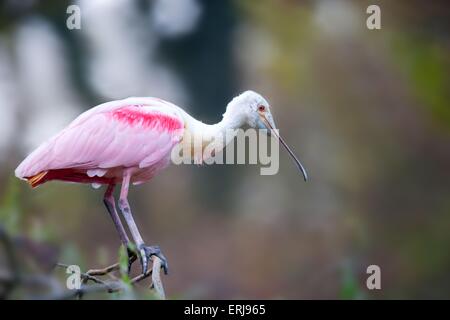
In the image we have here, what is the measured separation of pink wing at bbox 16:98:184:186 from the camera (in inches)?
145

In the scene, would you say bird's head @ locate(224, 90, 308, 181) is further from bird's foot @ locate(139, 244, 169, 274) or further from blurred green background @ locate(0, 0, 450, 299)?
blurred green background @ locate(0, 0, 450, 299)

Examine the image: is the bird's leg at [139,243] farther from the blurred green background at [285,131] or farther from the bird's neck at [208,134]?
the blurred green background at [285,131]

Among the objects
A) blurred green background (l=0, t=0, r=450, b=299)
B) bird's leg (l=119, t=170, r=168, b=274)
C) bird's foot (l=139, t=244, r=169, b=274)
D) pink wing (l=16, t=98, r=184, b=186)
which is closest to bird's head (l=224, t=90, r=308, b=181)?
pink wing (l=16, t=98, r=184, b=186)

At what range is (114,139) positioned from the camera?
388cm

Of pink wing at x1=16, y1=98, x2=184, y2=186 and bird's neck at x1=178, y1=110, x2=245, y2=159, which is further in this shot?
bird's neck at x1=178, y1=110, x2=245, y2=159

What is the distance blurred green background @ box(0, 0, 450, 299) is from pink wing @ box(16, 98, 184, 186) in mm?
2671

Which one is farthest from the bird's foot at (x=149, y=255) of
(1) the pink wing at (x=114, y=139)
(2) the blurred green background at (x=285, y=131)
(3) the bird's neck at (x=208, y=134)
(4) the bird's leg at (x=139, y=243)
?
(2) the blurred green background at (x=285, y=131)

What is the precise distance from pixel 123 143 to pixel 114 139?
41 mm

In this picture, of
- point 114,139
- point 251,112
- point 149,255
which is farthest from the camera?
point 251,112

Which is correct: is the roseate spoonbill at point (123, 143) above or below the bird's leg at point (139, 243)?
above

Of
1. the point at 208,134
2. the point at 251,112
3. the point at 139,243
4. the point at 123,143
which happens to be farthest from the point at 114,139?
the point at 251,112

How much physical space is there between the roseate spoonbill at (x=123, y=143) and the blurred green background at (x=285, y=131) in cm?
266

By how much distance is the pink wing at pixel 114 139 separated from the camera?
369 cm

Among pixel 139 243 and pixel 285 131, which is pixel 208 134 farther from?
pixel 285 131
